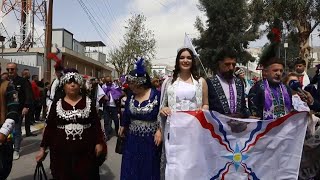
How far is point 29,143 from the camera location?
10.4 meters

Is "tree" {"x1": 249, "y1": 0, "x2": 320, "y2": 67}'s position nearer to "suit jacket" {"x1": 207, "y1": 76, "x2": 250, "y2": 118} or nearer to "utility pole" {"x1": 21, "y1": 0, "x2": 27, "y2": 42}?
"suit jacket" {"x1": 207, "y1": 76, "x2": 250, "y2": 118}

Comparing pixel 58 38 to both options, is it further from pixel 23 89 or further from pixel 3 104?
pixel 3 104

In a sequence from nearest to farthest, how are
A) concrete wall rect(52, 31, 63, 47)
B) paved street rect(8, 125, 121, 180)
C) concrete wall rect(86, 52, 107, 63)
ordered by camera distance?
paved street rect(8, 125, 121, 180), concrete wall rect(52, 31, 63, 47), concrete wall rect(86, 52, 107, 63)

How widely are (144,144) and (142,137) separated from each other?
84 millimetres

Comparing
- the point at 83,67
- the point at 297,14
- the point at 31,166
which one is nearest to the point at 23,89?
the point at 31,166

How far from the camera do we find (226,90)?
4.68m

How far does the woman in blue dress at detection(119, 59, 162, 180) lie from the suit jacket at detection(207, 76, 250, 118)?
633mm

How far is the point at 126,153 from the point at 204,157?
39.8 inches

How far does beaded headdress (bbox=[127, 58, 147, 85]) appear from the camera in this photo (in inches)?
192

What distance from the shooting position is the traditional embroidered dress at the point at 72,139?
4.34 meters

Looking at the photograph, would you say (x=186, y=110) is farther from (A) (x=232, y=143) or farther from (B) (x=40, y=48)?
(B) (x=40, y=48)

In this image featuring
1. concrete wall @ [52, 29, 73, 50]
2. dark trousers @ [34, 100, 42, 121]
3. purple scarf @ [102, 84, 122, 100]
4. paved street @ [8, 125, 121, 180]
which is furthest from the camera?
concrete wall @ [52, 29, 73, 50]

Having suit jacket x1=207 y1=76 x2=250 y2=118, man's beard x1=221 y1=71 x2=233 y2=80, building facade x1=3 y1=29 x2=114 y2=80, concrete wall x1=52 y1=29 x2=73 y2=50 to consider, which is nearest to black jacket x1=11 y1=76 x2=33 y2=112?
suit jacket x1=207 y1=76 x2=250 y2=118

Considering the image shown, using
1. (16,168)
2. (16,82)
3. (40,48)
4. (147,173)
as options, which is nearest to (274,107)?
(147,173)
